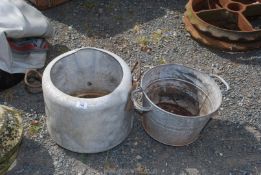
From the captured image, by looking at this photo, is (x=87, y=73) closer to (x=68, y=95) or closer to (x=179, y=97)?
(x=68, y=95)

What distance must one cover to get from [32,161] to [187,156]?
4.14ft

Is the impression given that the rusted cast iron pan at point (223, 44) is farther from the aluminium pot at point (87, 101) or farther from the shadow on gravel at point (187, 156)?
the aluminium pot at point (87, 101)

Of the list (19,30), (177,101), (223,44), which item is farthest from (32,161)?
(223,44)

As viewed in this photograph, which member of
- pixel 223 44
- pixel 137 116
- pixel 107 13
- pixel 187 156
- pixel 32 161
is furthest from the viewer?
pixel 107 13

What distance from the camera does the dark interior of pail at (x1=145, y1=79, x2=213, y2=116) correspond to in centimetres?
336

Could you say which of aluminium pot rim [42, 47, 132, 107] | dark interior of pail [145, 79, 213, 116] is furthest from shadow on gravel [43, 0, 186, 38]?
aluminium pot rim [42, 47, 132, 107]

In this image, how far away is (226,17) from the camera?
4.38 m

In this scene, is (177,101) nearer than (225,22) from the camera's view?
Yes

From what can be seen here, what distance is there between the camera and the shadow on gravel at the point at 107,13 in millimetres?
4391

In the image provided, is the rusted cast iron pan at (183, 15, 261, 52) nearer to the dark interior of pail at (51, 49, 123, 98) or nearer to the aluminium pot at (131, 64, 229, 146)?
the aluminium pot at (131, 64, 229, 146)

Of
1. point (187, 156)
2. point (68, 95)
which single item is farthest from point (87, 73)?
point (187, 156)

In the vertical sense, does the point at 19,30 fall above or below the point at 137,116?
above

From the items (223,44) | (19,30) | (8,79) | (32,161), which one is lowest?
(32,161)

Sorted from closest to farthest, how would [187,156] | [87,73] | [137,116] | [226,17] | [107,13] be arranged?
[187,156], [87,73], [137,116], [226,17], [107,13]
